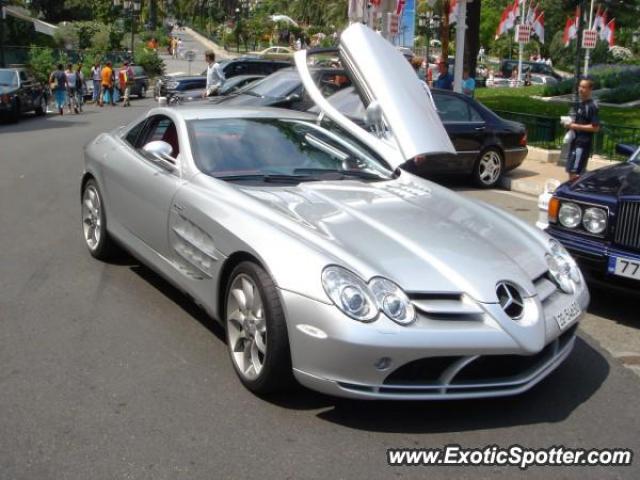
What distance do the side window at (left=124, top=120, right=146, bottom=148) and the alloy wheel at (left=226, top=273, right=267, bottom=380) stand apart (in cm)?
242

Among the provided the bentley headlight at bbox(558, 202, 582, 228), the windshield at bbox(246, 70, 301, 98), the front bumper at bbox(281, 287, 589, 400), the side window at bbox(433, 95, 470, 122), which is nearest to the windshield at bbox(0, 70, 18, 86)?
the windshield at bbox(246, 70, 301, 98)

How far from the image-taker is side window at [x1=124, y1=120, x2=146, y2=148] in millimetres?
6298

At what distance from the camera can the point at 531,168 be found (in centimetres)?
1405

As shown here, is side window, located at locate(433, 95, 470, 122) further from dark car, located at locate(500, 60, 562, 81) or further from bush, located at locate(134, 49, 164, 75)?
dark car, located at locate(500, 60, 562, 81)

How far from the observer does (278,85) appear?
1298cm

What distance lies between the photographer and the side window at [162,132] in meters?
5.78

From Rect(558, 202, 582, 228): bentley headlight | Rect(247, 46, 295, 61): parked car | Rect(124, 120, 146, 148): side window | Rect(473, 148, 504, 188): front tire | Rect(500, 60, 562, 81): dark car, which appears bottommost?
Rect(500, 60, 562, 81): dark car

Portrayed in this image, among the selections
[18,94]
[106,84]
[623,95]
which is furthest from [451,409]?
[106,84]

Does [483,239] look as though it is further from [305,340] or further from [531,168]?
[531,168]

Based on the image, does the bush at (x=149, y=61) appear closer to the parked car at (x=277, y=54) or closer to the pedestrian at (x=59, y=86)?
the parked car at (x=277, y=54)

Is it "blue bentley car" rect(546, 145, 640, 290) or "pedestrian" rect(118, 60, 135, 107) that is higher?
"blue bentley car" rect(546, 145, 640, 290)

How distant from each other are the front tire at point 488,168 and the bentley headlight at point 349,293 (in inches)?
338

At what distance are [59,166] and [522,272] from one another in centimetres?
1063

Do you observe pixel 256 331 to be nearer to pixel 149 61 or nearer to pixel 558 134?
pixel 558 134
